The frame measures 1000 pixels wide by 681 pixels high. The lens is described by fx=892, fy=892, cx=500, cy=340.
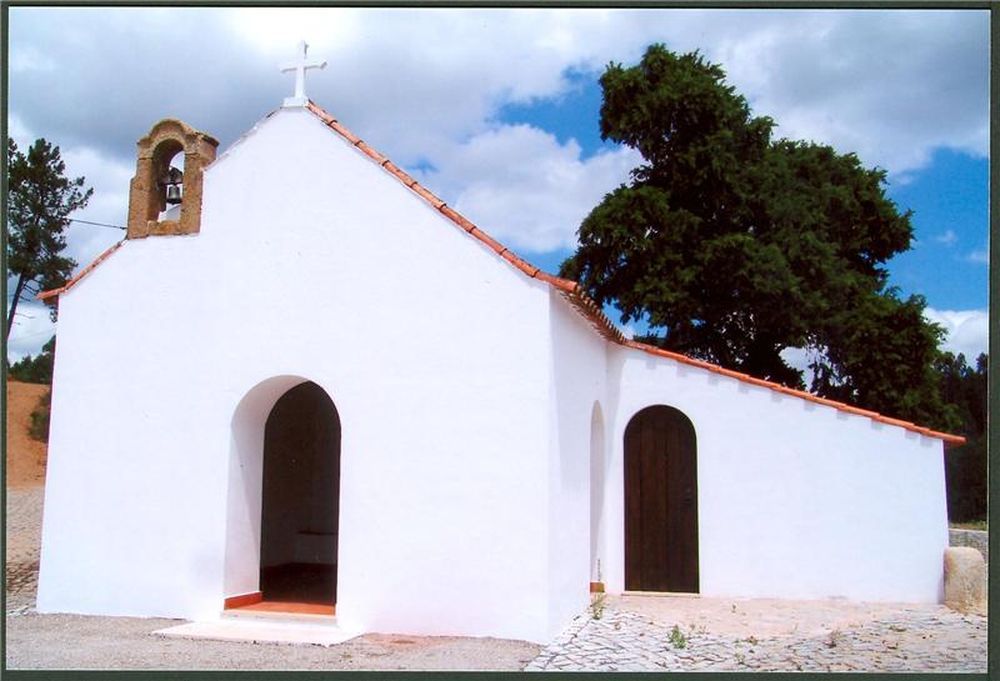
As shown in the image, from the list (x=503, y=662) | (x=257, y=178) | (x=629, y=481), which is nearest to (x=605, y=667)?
(x=503, y=662)

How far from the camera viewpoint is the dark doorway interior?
12148 millimetres

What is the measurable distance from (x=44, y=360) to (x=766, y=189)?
51.1 ft

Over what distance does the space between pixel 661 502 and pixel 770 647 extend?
3.38m

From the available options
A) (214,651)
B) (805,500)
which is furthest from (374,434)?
(805,500)

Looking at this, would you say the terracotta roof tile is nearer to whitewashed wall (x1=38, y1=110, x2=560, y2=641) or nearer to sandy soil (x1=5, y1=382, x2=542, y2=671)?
whitewashed wall (x1=38, y1=110, x2=560, y2=641)

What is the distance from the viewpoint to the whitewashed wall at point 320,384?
8188 mm

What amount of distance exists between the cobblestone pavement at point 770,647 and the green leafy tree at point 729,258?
34.5 ft

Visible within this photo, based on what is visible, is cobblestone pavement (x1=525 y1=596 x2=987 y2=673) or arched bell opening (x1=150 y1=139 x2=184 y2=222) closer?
cobblestone pavement (x1=525 y1=596 x2=987 y2=673)

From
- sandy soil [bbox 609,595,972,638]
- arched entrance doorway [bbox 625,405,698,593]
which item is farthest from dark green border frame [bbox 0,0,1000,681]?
arched entrance doorway [bbox 625,405,698,593]

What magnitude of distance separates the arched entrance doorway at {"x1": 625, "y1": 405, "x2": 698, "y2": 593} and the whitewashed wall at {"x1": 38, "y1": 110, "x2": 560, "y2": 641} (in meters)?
3.57

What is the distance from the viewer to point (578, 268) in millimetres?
20422

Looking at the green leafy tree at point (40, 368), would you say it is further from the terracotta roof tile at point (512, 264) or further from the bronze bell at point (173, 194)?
the bronze bell at point (173, 194)

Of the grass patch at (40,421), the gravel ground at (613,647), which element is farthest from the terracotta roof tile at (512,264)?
the grass patch at (40,421)

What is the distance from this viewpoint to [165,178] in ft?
33.4
